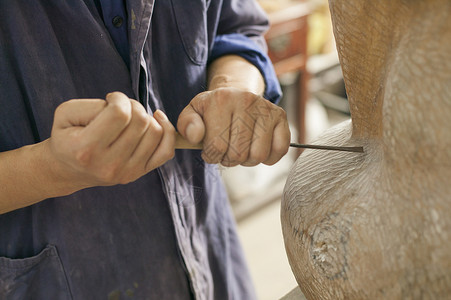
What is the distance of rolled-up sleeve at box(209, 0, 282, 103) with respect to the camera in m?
0.79

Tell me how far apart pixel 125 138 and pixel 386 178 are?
0.27 m

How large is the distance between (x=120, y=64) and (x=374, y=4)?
1.23ft

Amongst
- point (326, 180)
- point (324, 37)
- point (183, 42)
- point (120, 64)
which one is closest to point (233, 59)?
point (183, 42)

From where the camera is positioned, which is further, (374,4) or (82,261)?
(82,261)

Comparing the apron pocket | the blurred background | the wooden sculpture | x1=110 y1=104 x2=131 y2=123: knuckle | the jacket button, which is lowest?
the blurred background

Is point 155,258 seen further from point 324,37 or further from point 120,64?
point 324,37

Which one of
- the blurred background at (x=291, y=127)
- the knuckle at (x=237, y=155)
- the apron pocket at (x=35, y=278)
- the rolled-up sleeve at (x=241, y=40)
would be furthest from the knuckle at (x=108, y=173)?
the blurred background at (x=291, y=127)

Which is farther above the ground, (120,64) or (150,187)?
(120,64)

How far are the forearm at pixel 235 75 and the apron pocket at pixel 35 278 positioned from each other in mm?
374

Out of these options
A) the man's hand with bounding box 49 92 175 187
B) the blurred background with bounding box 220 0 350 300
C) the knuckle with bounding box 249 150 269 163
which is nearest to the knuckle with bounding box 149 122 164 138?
the man's hand with bounding box 49 92 175 187

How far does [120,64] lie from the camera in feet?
2.16

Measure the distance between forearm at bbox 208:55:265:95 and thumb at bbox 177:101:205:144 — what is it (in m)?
0.18

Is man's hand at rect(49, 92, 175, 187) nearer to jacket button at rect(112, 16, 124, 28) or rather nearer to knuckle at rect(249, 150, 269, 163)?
knuckle at rect(249, 150, 269, 163)

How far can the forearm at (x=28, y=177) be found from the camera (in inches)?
21.1
